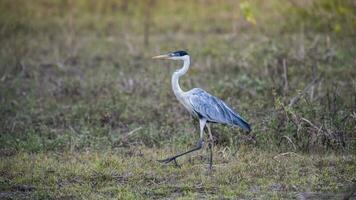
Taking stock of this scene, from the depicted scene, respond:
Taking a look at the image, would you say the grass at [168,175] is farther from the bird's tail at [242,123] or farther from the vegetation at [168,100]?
the bird's tail at [242,123]

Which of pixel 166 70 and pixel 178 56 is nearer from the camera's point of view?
pixel 178 56

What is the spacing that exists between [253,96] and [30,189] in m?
3.93

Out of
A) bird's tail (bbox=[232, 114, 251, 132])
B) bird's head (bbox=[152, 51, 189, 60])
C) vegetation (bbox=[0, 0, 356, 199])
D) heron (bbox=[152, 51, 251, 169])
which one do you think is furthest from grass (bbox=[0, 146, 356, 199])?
bird's head (bbox=[152, 51, 189, 60])

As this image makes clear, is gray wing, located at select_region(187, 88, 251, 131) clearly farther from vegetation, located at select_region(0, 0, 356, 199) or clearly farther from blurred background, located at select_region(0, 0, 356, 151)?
blurred background, located at select_region(0, 0, 356, 151)

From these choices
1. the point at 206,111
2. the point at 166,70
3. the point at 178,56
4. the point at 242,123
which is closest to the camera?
the point at 242,123

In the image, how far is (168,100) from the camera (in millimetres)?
9055

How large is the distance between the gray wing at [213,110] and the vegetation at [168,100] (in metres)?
0.42

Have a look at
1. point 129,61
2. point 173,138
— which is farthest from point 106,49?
point 173,138

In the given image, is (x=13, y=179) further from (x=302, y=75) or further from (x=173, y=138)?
(x=302, y=75)

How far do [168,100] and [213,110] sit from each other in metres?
2.35

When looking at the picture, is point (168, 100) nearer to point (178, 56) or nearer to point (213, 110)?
point (178, 56)

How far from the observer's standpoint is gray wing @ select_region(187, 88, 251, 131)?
6684mm

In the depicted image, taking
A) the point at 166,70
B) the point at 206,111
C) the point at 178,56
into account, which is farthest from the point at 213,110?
the point at 166,70

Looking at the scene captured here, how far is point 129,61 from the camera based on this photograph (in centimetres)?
1149
